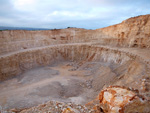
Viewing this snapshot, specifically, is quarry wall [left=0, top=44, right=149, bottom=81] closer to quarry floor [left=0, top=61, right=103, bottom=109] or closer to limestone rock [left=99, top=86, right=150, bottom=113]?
quarry floor [left=0, top=61, right=103, bottom=109]

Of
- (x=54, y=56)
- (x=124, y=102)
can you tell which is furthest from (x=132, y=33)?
(x=124, y=102)

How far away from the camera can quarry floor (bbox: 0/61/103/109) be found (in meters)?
12.1

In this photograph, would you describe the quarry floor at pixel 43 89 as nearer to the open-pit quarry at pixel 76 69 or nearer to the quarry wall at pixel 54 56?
the open-pit quarry at pixel 76 69

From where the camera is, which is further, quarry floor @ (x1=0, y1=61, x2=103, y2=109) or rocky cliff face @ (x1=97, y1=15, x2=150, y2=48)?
rocky cliff face @ (x1=97, y1=15, x2=150, y2=48)

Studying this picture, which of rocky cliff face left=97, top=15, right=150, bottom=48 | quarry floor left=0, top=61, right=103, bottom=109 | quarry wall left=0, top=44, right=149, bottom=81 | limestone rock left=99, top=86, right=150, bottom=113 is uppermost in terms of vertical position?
rocky cliff face left=97, top=15, right=150, bottom=48

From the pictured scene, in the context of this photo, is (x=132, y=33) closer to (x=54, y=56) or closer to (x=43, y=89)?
(x=54, y=56)

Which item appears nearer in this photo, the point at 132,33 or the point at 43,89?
the point at 43,89

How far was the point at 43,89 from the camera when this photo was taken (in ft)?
48.4

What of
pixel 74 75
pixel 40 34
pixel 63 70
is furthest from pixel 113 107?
pixel 40 34

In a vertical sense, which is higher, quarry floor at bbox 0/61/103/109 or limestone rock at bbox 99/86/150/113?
limestone rock at bbox 99/86/150/113

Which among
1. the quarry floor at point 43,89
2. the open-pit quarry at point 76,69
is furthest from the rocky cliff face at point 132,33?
the quarry floor at point 43,89

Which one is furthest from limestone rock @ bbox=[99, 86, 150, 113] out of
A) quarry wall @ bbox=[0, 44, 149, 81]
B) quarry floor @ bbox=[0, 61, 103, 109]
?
quarry wall @ bbox=[0, 44, 149, 81]

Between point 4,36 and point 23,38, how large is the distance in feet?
13.2

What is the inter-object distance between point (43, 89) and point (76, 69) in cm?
972
